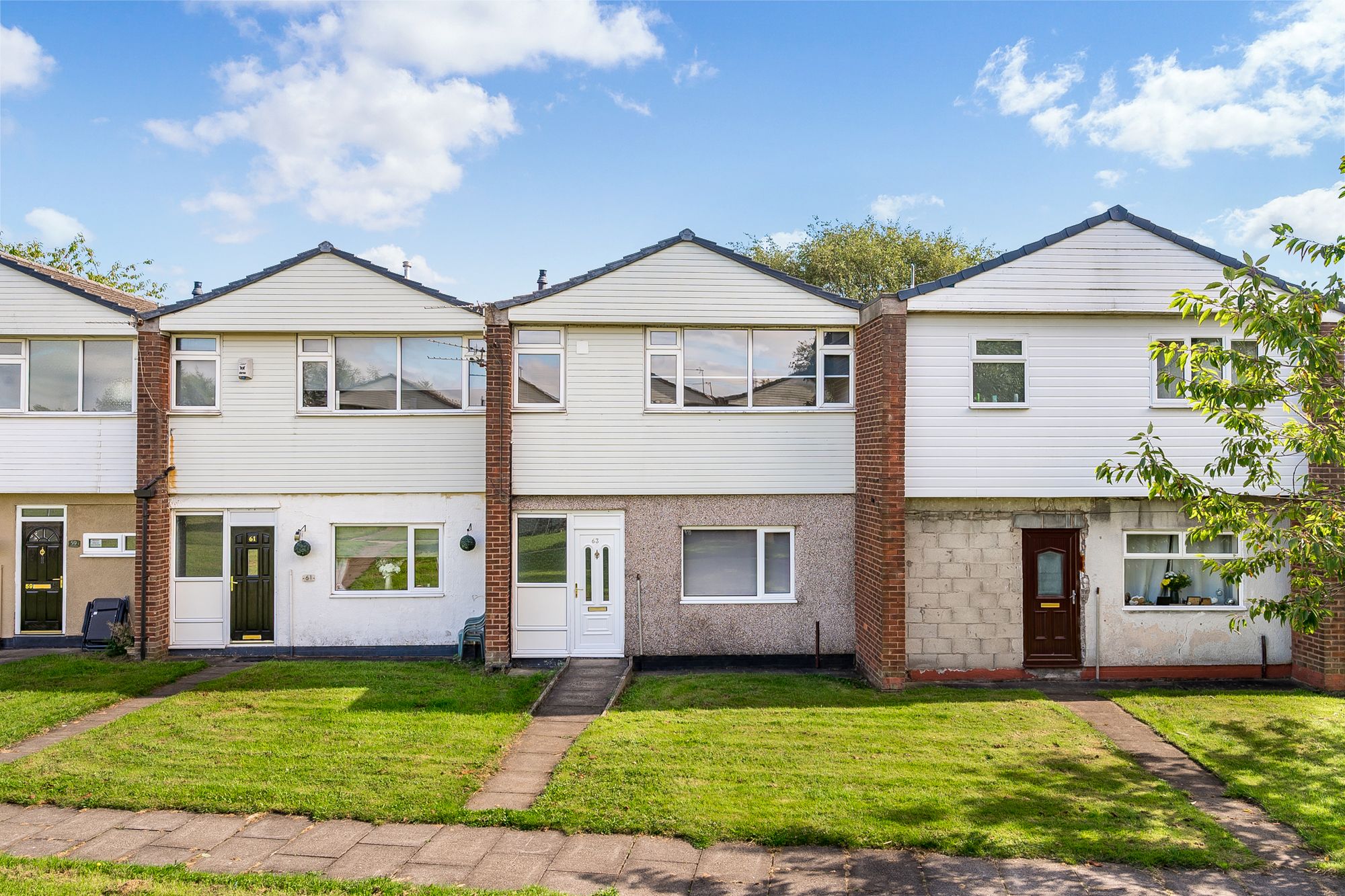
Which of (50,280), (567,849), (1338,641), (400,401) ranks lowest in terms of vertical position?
(567,849)

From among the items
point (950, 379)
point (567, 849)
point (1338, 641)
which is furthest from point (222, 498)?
point (1338, 641)

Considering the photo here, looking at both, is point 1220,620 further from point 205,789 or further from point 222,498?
point 222,498

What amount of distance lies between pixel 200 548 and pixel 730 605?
820cm

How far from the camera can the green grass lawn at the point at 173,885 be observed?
5734 mm

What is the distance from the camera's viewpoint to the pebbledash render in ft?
37.3

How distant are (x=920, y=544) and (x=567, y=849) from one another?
6801mm

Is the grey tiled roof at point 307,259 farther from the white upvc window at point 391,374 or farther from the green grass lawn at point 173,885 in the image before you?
the green grass lawn at point 173,885

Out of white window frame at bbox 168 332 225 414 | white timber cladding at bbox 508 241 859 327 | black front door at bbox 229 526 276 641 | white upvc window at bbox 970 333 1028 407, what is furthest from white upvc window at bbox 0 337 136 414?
white upvc window at bbox 970 333 1028 407

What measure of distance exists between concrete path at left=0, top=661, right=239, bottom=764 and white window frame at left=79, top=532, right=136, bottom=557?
105 inches

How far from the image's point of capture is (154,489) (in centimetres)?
1213

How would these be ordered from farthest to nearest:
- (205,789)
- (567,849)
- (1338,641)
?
(1338,641) < (205,789) < (567,849)

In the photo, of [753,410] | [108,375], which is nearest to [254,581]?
[108,375]

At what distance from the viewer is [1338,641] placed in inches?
432

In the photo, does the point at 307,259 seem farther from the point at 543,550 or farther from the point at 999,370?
the point at 999,370
